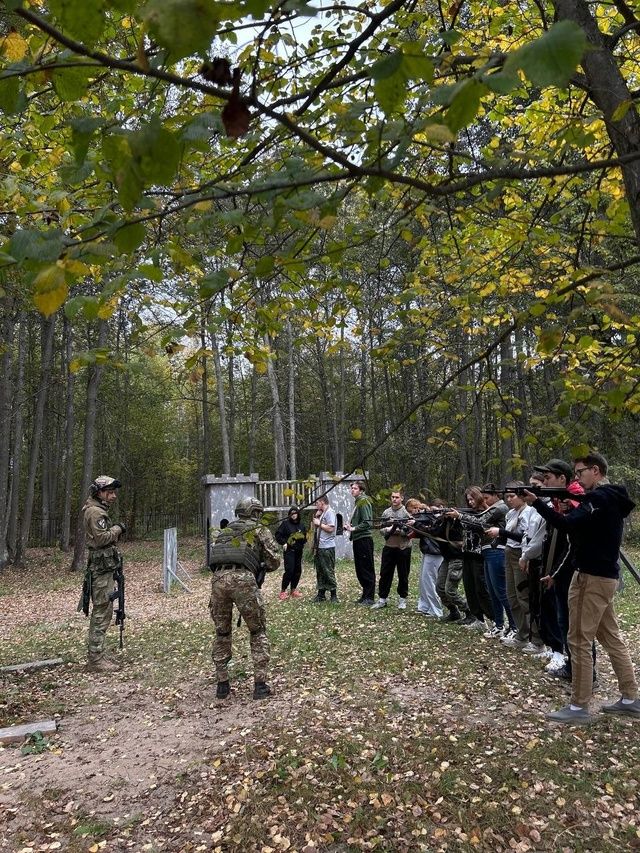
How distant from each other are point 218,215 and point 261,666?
4680mm

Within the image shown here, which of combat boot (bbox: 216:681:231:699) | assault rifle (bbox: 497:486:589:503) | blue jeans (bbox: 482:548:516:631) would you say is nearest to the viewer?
assault rifle (bbox: 497:486:589:503)

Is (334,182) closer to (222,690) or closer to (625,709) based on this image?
(625,709)

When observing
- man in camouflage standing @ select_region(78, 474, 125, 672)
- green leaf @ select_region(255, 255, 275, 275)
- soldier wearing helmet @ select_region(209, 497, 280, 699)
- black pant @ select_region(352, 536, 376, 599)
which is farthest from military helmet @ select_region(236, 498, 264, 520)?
black pant @ select_region(352, 536, 376, 599)

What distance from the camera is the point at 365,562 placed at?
32.3ft

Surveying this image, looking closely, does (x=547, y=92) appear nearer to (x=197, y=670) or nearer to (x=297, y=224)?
(x=297, y=224)

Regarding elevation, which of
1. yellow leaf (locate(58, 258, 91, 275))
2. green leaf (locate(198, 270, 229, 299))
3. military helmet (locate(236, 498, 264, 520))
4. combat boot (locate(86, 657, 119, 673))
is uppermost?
green leaf (locate(198, 270, 229, 299))

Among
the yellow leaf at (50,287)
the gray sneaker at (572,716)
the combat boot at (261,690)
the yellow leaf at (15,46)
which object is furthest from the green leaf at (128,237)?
the combat boot at (261,690)

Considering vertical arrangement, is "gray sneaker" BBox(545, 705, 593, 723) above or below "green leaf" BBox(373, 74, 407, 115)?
below

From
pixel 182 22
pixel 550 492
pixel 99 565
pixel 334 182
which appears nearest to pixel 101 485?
pixel 99 565

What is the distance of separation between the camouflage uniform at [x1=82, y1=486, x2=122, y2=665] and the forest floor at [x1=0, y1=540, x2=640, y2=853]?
0.43 m

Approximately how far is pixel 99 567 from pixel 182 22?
7.02 metres

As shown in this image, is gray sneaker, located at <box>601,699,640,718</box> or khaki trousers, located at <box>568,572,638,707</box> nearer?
khaki trousers, located at <box>568,572,638,707</box>

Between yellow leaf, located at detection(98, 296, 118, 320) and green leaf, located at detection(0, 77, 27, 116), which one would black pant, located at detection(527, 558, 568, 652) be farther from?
green leaf, located at detection(0, 77, 27, 116)

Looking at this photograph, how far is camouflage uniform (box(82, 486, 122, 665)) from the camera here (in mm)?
7004
